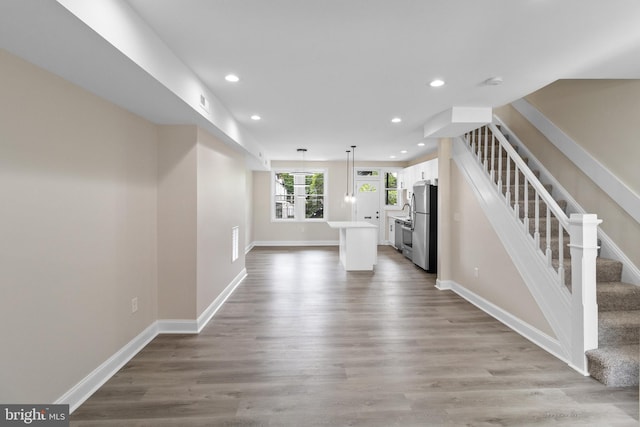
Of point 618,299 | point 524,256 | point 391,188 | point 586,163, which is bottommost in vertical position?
point 618,299

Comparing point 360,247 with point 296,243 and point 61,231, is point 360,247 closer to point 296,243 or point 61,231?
point 296,243

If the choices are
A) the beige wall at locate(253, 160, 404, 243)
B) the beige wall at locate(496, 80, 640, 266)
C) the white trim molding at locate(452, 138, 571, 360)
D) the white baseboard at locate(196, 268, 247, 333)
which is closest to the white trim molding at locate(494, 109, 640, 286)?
the beige wall at locate(496, 80, 640, 266)

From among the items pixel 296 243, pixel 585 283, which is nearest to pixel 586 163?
pixel 585 283

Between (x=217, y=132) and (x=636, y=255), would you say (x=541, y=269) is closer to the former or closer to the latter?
(x=636, y=255)

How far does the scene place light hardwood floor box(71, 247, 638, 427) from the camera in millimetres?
1917

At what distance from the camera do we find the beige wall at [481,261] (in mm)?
3104

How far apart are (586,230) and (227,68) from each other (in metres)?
3.18

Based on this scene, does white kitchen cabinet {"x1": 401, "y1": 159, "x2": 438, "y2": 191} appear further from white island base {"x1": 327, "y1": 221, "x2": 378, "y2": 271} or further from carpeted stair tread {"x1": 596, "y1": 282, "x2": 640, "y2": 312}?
carpeted stair tread {"x1": 596, "y1": 282, "x2": 640, "y2": 312}

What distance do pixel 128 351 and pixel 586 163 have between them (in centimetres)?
503

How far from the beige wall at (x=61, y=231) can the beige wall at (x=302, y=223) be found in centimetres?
594

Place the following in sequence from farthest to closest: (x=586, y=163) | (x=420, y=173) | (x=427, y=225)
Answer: (x=420, y=173), (x=427, y=225), (x=586, y=163)

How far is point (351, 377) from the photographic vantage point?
2.32 meters

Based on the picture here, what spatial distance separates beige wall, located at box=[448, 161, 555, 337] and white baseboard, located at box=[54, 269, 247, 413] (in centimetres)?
337

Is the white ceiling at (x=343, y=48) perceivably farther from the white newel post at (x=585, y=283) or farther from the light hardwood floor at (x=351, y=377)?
the light hardwood floor at (x=351, y=377)
